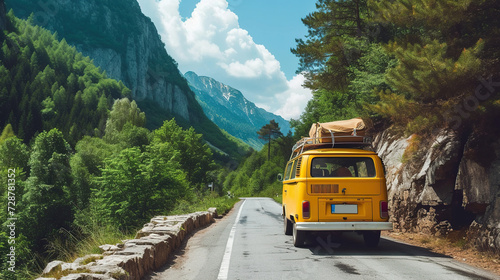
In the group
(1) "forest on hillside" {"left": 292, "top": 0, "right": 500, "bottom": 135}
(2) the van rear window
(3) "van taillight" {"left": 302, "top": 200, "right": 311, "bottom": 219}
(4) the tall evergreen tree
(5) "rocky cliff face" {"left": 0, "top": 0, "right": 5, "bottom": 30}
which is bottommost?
(3) "van taillight" {"left": 302, "top": 200, "right": 311, "bottom": 219}

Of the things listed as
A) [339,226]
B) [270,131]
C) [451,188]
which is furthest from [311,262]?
[270,131]

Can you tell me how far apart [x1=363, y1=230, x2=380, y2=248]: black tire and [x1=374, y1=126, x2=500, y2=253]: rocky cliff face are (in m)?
1.95

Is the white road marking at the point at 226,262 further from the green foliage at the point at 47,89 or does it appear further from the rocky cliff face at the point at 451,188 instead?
the green foliage at the point at 47,89

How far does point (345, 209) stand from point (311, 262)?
5.12 feet

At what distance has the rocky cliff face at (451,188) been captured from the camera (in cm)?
825

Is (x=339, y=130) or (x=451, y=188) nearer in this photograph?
(x=451, y=188)

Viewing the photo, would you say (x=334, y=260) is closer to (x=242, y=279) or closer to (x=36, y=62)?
(x=242, y=279)

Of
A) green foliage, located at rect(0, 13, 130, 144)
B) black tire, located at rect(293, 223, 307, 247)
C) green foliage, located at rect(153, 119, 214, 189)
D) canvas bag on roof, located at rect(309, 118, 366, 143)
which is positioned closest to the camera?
black tire, located at rect(293, 223, 307, 247)

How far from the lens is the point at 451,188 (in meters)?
9.88

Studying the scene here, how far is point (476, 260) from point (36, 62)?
142 m

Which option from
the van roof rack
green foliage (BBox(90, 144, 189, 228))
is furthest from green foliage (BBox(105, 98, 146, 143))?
the van roof rack

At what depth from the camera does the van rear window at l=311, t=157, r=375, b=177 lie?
341 inches

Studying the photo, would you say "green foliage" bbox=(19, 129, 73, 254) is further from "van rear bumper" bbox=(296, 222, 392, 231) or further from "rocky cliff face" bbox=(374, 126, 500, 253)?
"van rear bumper" bbox=(296, 222, 392, 231)

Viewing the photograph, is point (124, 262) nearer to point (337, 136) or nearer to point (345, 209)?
point (345, 209)
